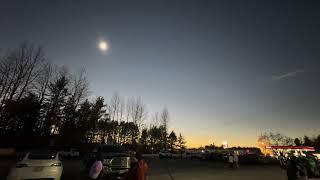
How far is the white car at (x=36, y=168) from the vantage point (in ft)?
35.7

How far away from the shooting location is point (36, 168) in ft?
36.3

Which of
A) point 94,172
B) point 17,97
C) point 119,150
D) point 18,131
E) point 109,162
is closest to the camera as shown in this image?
point 94,172

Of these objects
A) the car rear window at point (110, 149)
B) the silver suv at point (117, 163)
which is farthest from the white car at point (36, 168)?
the car rear window at point (110, 149)

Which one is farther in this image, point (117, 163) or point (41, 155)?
point (117, 163)

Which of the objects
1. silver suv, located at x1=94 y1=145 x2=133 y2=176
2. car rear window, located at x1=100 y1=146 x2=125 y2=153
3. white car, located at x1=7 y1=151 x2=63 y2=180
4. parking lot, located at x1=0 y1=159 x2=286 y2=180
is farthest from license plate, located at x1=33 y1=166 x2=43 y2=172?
parking lot, located at x1=0 y1=159 x2=286 y2=180

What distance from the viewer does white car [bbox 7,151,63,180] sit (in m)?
10.9

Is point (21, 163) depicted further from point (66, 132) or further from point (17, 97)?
point (66, 132)

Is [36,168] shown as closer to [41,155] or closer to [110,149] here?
[41,155]

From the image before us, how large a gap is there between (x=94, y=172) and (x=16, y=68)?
126 ft

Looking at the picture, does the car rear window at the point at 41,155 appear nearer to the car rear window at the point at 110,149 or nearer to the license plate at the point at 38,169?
the license plate at the point at 38,169

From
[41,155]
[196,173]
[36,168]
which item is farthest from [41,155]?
[196,173]

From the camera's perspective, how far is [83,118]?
6406 cm

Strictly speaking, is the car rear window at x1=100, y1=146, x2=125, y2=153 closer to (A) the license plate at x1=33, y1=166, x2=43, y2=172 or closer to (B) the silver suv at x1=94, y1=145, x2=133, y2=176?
(B) the silver suv at x1=94, y1=145, x2=133, y2=176

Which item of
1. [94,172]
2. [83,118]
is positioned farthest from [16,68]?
[94,172]
